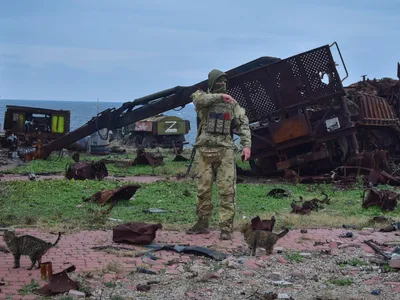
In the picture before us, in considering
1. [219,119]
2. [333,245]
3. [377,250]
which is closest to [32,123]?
[219,119]

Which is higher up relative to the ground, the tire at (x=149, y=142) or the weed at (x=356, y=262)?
the tire at (x=149, y=142)

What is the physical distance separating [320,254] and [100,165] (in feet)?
30.4

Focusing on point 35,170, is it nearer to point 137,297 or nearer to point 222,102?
point 222,102

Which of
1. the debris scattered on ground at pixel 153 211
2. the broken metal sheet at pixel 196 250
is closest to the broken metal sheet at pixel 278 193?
the debris scattered on ground at pixel 153 211

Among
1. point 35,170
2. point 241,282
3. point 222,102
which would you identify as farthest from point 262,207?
point 35,170

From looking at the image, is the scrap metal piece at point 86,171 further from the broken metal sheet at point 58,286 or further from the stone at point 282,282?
the broken metal sheet at point 58,286

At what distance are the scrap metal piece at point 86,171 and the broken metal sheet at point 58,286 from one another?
9905mm

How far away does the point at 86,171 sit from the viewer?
16078mm

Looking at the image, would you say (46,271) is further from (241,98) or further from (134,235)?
(241,98)

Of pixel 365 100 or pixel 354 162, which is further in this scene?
pixel 365 100

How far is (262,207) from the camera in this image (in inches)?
477

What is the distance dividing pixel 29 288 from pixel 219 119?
3.73m

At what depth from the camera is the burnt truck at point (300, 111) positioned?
17359 mm

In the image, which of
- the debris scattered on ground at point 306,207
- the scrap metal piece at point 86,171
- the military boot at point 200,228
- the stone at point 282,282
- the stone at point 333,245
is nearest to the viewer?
the stone at point 282,282
